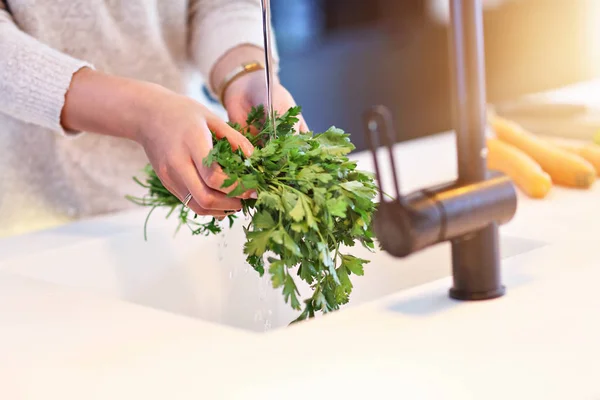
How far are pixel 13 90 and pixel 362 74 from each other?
9.26 feet

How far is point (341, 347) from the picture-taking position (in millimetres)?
804

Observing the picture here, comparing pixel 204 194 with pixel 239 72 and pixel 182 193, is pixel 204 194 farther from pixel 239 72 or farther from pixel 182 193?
pixel 239 72

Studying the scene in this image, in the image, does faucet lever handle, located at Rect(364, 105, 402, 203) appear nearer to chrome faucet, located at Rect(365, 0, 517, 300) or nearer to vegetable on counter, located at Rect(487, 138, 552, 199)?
chrome faucet, located at Rect(365, 0, 517, 300)

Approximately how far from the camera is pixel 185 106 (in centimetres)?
93

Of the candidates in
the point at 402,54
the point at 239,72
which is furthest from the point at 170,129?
the point at 402,54

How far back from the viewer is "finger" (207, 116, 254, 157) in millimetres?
878

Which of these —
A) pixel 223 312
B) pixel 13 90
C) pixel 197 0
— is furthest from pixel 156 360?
pixel 197 0

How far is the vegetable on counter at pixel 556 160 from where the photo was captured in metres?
1.42

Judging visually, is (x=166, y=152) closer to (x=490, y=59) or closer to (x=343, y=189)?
(x=343, y=189)

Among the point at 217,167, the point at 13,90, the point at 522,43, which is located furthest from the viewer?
the point at 522,43

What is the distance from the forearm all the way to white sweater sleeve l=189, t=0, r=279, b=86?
301 mm

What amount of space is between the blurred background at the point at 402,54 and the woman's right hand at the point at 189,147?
97.5 inches

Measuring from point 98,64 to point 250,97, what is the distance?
1.59ft

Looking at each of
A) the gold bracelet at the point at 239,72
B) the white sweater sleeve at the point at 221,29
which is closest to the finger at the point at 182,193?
the gold bracelet at the point at 239,72
